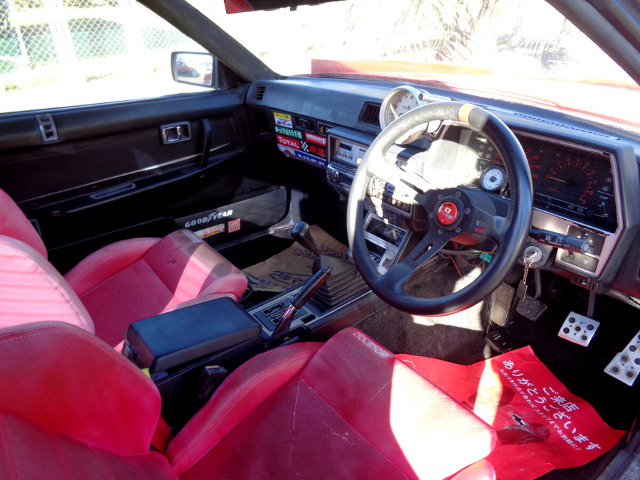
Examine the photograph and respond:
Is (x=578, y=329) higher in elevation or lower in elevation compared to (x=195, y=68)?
lower

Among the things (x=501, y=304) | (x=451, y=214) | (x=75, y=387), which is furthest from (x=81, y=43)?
(x=75, y=387)

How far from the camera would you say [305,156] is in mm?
2682

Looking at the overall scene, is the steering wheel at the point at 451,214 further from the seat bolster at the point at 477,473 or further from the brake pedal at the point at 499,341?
the brake pedal at the point at 499,341

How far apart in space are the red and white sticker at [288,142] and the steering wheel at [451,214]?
44.7 inches

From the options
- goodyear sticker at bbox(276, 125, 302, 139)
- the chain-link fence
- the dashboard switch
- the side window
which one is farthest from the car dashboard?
the chain-link fence

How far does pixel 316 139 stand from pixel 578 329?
1445 millimetres

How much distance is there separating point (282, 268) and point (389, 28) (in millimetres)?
5288

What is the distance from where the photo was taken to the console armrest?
52.4 inches

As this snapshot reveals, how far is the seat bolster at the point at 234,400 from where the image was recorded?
48.9 inches

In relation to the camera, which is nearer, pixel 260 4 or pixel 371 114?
pixel 260 4

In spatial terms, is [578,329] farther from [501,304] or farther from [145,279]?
[145,279]

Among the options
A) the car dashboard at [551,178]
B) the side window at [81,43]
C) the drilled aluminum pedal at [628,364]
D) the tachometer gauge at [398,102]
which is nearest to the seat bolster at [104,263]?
the car dashboard at [551,178]

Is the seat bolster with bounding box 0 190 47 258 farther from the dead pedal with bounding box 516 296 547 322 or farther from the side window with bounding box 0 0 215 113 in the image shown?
the side window with bounding box 0 0 215 113

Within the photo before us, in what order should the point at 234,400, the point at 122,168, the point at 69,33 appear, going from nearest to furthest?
the point at 234,400 < the point at 122,168 < the point at 69,33
